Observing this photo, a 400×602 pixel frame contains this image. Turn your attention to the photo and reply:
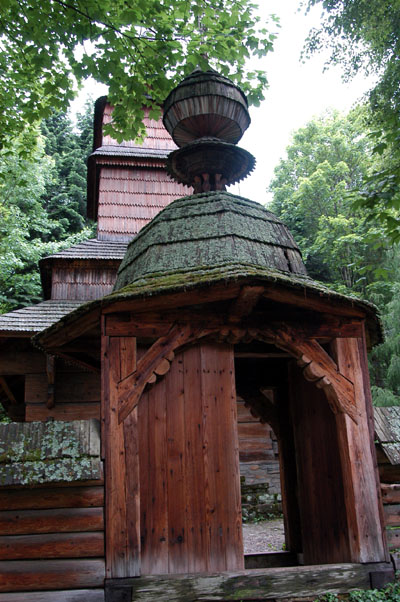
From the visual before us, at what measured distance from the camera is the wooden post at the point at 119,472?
4582 millimetres

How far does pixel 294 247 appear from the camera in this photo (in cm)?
661

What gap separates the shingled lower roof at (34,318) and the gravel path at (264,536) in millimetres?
5114

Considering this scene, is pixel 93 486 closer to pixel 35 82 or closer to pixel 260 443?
pixel 35 82

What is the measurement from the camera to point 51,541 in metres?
4.64

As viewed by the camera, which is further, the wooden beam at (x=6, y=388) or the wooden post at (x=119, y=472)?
the wooden beam at (x=6, y=388)

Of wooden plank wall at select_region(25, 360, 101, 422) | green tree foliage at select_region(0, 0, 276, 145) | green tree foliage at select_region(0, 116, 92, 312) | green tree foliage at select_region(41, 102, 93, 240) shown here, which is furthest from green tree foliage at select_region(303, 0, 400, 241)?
green tree foliage at select_region(41, 102, 93, 240)

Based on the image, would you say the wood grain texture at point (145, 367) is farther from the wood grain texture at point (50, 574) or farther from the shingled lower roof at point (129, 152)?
the shingled lower roof at point (129, 152)

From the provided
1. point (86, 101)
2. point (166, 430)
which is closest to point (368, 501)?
point (166, 430)

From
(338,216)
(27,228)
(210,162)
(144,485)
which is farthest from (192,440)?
(27,228)

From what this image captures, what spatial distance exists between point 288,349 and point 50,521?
8.60 feet

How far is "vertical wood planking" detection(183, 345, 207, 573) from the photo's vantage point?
16.4ft

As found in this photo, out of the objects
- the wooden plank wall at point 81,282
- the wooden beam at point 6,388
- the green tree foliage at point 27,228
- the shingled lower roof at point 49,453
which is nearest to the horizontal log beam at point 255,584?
the shingled lower roof at point 49,453

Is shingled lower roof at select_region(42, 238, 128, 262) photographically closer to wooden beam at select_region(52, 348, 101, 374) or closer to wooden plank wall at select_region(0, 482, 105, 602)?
wooden beam at select_region(52, 348, 101, 374)

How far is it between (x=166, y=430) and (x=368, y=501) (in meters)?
1.95
